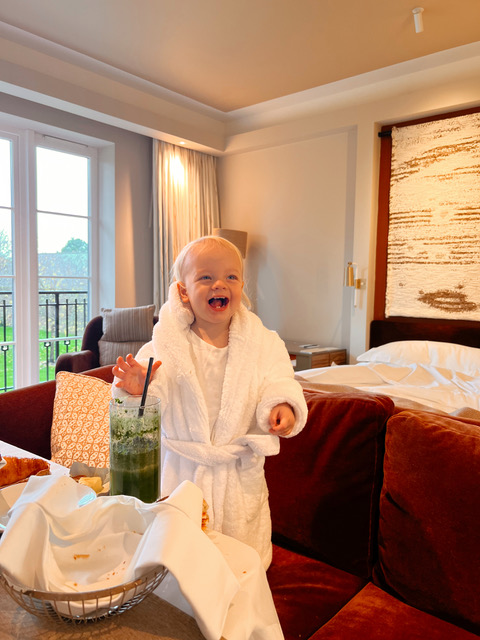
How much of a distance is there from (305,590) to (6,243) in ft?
12.1

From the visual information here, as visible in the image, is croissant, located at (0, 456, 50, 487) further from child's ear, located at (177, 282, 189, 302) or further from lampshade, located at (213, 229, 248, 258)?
lampshade, located at (213, 229, 248, 258)

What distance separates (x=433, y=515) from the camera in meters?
1.10

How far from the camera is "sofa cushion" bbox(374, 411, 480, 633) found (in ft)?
3.44

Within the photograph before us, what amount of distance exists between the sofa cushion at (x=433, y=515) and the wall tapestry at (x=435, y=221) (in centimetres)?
274

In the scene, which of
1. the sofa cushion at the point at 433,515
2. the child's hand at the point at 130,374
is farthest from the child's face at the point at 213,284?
the sofa cushion at the point at 433,515

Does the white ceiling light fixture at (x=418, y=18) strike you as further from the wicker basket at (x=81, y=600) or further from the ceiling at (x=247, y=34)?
the wicker basket at (x=81, y=600)

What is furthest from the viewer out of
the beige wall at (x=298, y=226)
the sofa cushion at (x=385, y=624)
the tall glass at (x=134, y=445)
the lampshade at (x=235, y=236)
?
the lampshade at (x=235, y=236)

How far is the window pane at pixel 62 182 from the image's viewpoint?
13.8 ft

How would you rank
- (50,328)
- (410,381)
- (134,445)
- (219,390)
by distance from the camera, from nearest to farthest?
(134,445)
(219,390)
(410,381)
(50,328)

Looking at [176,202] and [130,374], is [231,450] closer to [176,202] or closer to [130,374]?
[130,374]

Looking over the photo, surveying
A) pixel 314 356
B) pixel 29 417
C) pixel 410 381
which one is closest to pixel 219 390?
pixel 29 417

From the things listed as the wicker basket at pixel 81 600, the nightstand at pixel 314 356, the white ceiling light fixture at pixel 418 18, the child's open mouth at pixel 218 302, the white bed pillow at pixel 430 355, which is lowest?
the nightstand at pixel 314 356

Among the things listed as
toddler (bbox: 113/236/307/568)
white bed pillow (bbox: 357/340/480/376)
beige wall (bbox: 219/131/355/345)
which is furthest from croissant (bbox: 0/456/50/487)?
beige wall (bbox: 219/131/355/345)

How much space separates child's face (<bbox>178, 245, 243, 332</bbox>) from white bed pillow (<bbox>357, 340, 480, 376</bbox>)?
7.93 feet
